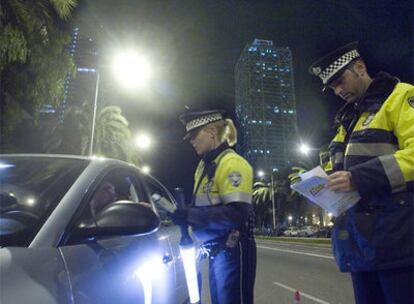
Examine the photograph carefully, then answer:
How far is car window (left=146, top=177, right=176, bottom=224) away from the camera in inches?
144

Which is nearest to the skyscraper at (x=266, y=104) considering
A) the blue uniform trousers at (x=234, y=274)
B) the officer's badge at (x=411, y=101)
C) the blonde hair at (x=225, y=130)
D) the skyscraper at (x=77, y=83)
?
the skyscraper at (x=77, y=83)

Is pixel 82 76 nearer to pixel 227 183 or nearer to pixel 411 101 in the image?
pixel 227 183

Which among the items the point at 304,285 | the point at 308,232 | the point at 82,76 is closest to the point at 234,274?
the point at 304,285

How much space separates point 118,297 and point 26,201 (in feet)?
2.01

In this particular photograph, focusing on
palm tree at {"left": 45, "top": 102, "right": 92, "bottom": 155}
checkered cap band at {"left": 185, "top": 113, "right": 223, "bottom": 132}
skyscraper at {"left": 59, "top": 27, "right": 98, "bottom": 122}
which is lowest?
checkered cap band at {"left": 185, "top": 113, "right": 223, "bottom": 132}

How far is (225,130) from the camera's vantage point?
3387 millimetres

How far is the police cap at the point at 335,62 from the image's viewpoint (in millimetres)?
2377

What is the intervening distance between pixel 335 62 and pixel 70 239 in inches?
71.2

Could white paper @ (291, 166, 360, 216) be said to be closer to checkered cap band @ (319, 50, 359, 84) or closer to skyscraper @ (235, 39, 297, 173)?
checkered cap band @ (319, 50, 359, 84)

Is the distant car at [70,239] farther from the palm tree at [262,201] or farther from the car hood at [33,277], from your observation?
the palm tree at [262,201]

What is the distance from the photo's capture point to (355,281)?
2.28 meters

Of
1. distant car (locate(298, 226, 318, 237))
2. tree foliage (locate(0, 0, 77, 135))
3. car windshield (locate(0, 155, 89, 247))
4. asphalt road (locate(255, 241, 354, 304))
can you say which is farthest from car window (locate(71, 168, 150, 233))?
distant car (locate(298, 226, 318, 237))

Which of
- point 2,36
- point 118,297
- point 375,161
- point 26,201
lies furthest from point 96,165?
point 2,36

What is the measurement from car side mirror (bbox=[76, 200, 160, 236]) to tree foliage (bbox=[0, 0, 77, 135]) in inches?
286
